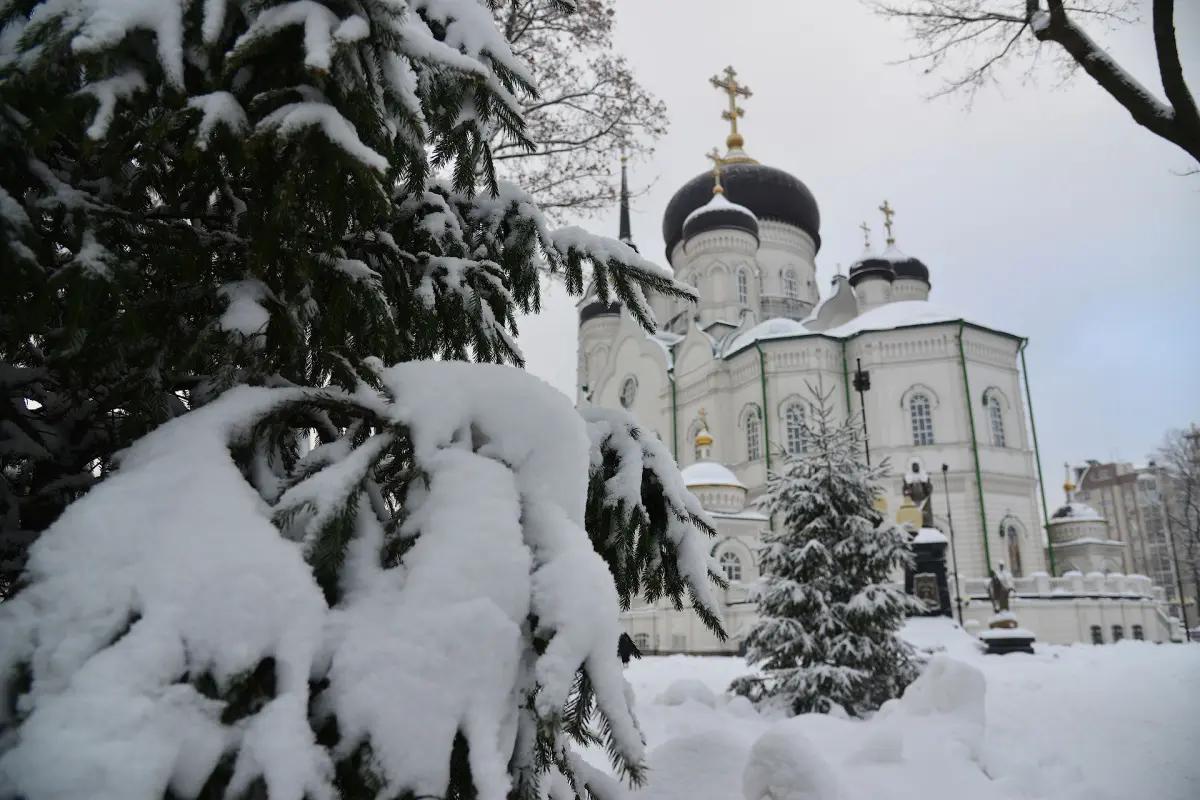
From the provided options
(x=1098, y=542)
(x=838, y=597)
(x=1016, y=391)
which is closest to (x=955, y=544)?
(x=1016, y=391)

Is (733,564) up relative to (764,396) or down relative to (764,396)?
down

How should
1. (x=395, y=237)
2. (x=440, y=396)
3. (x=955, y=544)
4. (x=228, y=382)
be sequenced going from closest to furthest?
(x=440, y=396), (x=228, y=382), (x=395, y=237), (x=955, y=544)

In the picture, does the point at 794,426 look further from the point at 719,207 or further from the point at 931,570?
the point at 719,207

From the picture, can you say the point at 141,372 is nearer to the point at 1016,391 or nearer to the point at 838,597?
the point at 838,597

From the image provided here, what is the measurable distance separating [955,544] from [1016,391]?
6.45 meters

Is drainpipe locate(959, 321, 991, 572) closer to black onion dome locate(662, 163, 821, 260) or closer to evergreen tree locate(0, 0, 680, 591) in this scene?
black onion dome locate(662, 163, 821, 260)

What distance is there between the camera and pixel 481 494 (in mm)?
1581

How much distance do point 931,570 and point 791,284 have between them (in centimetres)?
2168

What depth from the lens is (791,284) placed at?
3762 centimetres

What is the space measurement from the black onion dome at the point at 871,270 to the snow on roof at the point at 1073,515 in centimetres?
1271

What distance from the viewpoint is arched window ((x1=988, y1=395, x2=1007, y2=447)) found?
91.4ft

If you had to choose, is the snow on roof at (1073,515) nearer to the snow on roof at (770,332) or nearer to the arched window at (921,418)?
the arched window at (921,418)

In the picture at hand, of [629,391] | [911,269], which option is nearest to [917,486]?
[629,391]

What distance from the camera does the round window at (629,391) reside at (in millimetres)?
35719
